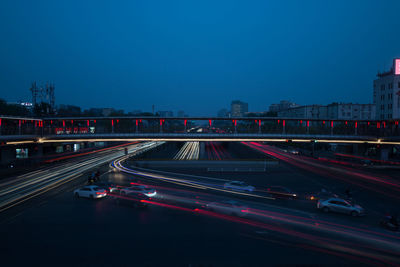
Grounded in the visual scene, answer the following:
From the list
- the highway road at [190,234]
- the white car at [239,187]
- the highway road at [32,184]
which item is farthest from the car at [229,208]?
the highway road at [32,184]

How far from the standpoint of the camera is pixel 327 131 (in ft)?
148

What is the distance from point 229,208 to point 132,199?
7.12m

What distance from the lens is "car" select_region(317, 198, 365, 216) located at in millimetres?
13055

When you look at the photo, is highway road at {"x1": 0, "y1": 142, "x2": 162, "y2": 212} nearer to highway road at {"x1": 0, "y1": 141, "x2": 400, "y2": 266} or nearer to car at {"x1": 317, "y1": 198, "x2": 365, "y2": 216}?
highway road at {"x1": 0, "y1": 141, "x2": 400, "y2": 266}

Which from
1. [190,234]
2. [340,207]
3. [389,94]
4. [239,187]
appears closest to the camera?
[190,234]

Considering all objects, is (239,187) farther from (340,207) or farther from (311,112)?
(311,112)

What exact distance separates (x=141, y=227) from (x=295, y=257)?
757cm

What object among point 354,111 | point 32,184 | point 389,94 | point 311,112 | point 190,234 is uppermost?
point 389,94

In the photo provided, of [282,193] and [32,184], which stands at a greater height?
[282,193]

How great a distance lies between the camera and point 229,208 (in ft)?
44.1

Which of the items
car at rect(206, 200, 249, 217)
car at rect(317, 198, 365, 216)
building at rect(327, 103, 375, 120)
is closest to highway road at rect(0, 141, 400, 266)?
car at rect(206, 200, 249, 217)

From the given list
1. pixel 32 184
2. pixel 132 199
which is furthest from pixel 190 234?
pixel 32 184

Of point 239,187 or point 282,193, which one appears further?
point 239,187

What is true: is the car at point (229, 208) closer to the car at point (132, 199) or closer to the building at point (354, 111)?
the car at point (132, 199)
